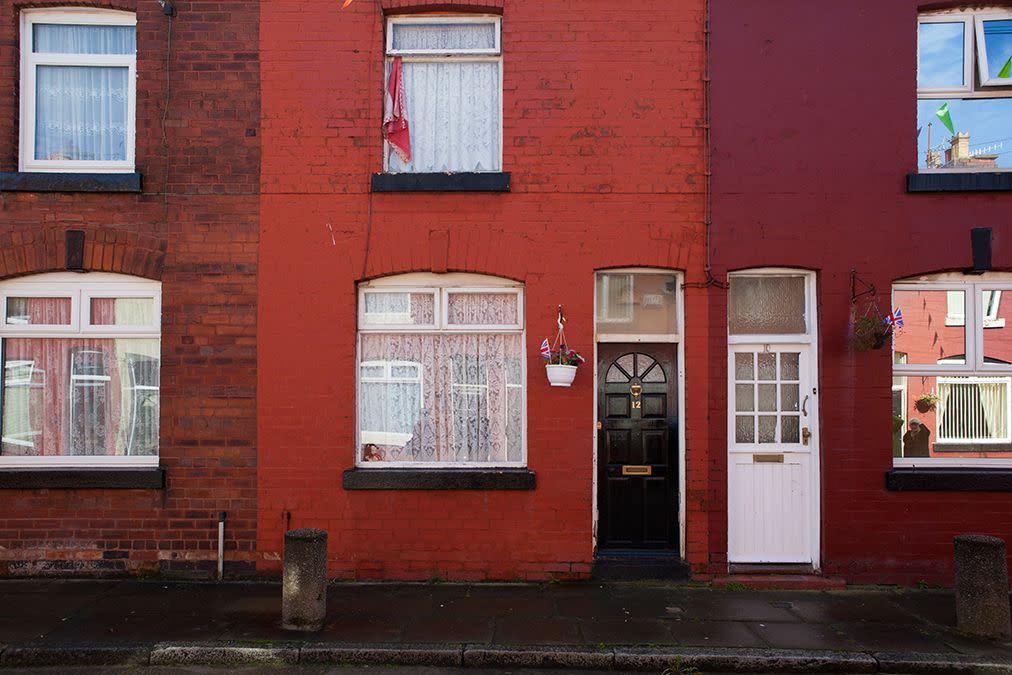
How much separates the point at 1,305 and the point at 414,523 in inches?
186

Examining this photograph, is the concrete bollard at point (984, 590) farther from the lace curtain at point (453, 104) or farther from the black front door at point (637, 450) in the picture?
the lace curtain at point (453, 104)

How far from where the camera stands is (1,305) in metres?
7.89

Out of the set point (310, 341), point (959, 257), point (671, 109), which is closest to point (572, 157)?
point (671, 109)

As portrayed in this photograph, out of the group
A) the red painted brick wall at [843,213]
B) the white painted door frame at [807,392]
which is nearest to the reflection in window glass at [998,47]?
the red painted brick wall at [843,213]

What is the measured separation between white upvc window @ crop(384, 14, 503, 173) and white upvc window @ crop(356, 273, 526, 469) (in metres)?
1.25

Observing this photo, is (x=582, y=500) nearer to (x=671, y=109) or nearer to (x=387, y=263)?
(x=387, y=263)

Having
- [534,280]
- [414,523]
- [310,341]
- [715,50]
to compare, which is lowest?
[414,523]

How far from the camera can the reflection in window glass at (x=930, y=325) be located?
7.85 metres

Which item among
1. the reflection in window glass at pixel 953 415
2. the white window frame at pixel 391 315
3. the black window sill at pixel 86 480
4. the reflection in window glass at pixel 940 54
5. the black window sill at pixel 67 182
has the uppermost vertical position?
the reflection in window glass at pixel 940 54

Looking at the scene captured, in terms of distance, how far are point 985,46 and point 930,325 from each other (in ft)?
9.49

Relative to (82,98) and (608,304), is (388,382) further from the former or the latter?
(82,98)

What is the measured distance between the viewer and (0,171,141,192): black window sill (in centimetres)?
773

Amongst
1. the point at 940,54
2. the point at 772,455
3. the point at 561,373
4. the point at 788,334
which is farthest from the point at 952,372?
the point at 561,373

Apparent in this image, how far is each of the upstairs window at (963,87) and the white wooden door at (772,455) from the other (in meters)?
2.54
